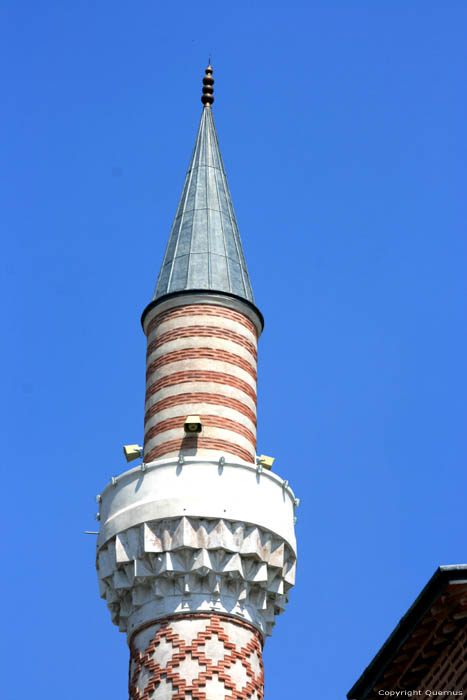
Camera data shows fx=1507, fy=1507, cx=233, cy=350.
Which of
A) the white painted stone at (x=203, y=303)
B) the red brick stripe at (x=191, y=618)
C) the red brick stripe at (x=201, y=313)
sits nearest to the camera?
the red brick stripe at (x=191, y=618)

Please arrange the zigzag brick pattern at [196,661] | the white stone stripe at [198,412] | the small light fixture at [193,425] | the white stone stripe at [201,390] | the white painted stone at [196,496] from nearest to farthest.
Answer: the zigzag brick pattern at [196,661]
the white painted stone at [196,496]
the small light fixture at [193,425]
the white stone stripe at [198,412]
the white stone stripe at [201,390]

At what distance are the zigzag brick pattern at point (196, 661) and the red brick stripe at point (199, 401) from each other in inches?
114

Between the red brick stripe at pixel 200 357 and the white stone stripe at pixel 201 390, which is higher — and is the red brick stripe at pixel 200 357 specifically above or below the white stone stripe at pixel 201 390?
above

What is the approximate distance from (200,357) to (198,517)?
2371 millimetres

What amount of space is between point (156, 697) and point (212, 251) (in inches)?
264

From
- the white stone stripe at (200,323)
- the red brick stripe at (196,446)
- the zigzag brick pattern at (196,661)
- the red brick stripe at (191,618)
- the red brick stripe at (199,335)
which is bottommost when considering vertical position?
the zigzag brick pattern at (196,661)

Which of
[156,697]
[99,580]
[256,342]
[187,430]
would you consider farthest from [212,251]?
[156,697]

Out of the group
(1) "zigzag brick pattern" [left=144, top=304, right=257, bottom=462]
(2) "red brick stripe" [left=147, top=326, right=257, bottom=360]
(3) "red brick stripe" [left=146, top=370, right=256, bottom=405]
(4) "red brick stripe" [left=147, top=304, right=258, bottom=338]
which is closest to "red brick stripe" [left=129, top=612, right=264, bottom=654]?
(1) "zigzag brick pattern" [left=144, top=304, right=257, bottom=462]

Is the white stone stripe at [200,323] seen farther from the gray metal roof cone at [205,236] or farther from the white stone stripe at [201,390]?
the white stone stripe at [201,390]

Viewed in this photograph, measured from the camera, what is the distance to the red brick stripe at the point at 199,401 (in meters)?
19.7

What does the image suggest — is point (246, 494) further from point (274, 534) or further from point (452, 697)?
point (452, 697)

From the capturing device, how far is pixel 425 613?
1409 cm

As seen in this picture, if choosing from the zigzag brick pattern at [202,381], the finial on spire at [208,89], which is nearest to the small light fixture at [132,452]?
the zigzag brick pattern at [202,381]

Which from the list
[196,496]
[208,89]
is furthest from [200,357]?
[208,89]
